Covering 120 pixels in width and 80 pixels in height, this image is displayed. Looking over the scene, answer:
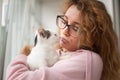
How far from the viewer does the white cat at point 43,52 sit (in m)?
0.75

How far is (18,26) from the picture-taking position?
1.35 m

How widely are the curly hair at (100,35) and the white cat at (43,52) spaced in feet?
0.39

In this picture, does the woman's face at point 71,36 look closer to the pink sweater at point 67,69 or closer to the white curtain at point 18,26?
the pink sweater at point 67,69

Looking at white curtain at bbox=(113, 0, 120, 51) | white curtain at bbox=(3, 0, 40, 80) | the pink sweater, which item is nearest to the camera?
the pink sweater

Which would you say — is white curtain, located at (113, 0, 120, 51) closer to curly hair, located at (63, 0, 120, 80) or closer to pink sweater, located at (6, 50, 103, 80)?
curly hair, located at (63, 0, 120, 80)

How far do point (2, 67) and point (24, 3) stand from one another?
53 cm

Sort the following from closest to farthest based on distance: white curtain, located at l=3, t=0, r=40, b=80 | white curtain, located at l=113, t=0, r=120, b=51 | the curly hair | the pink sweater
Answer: the pink sweater < the curly hair < white curtain, located at l=3, t=0, r=40, b=80 < white curtain, located at l=113, t=0, r=120, b=51

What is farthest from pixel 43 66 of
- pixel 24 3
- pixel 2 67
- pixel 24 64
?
pixel 24 3

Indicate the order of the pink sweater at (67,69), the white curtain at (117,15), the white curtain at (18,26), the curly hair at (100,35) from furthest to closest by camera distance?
the white curtain at (117,15) < the white curtain at (18,26) < the curly hair at (100,35) < the pink sweater at (67,69)

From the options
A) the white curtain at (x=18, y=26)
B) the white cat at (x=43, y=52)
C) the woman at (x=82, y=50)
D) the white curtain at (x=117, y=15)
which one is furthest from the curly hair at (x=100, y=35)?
the white curtain at (x=117, y=15)

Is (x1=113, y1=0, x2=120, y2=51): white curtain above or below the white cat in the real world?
above

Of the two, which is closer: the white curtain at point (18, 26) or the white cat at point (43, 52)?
the white cat at point (43, 52)

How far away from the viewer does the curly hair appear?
0.77 metres

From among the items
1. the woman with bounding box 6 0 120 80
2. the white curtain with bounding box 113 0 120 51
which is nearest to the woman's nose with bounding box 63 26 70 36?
the woman with bounding box 6 0 120 80
